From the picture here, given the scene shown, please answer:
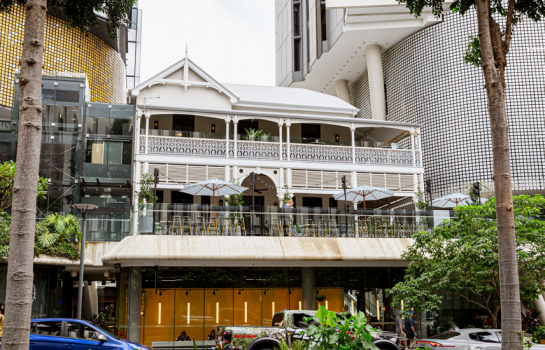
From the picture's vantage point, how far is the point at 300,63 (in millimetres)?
44812

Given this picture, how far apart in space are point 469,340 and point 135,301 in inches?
425

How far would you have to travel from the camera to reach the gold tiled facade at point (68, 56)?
3195 cm

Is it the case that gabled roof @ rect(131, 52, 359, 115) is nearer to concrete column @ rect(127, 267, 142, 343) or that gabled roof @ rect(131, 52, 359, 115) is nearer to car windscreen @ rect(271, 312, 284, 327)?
concrete column @ rect(127, 267, 142, 343)

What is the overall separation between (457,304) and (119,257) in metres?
12.7

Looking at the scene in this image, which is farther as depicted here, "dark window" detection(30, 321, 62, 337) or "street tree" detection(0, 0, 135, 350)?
"dark window" detection(30, 321, 62, 337)

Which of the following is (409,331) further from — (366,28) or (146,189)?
(366,28)

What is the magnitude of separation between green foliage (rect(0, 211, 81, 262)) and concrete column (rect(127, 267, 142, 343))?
218cm

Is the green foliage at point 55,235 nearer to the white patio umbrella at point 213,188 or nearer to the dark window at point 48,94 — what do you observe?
the white patio umbrella at point 213,188

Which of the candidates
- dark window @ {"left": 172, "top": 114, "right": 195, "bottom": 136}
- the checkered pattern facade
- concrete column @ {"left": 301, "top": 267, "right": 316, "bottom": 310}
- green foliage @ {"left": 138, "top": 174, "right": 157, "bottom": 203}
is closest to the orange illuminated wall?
concrete column @ {"left": 301, "top": 267, "right": 316, "bottom": 310}

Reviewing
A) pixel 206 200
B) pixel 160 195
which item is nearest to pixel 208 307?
pixel 160 195

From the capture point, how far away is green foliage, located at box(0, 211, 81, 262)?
59.1 ft

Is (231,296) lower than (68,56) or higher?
lower

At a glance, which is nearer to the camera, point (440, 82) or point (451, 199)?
point (451, 199)

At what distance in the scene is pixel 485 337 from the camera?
44.2ft
